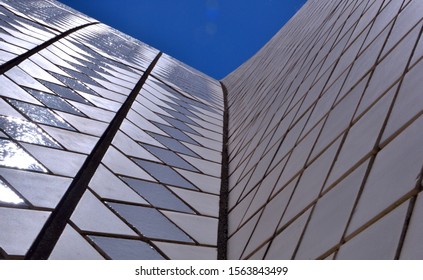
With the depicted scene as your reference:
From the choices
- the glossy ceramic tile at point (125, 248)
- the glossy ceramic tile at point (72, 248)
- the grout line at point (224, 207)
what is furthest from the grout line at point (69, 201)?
the grout line at point (224, 207)

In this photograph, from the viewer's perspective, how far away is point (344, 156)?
331 cm

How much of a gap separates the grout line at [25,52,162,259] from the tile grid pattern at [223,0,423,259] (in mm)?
1308

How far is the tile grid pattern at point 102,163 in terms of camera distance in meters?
3.36

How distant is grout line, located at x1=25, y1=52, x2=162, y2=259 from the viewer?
2967 mm

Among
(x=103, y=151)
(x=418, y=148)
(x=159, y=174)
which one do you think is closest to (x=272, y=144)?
(x=159, y=174)

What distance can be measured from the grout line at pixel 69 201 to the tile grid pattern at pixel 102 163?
4cm

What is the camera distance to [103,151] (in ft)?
15.3

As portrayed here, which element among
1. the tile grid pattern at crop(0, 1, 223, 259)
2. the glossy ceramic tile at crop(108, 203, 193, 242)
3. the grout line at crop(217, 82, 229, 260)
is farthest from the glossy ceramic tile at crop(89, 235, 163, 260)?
the grout line at crop(217, 82, 229, 260)

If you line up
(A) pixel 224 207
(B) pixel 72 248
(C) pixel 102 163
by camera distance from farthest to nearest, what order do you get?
(A) pixel 224 207 → (C) pixel 102 163 → (B) pixel 72 248

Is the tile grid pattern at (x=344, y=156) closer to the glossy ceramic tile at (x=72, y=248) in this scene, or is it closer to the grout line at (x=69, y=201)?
the glossy ceramic tile at (x=72, y=248)

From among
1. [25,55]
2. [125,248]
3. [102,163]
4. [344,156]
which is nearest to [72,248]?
[125,248]

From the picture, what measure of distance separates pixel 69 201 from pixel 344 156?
1.86 metres

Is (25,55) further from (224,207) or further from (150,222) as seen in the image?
(150,222)
